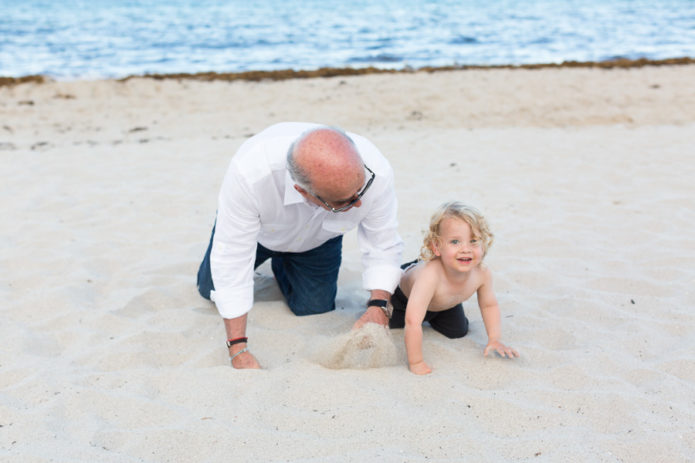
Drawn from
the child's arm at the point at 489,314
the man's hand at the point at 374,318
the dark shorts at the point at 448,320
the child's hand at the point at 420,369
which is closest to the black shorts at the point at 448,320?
the dark shorts at the point at 448,320

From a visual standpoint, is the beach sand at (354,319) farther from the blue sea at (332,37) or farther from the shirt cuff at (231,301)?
the blue sea at (332,37)

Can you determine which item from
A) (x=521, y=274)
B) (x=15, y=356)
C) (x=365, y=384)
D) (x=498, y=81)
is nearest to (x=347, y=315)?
(x=365, y=384)

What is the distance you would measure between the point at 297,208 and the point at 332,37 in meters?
19.1

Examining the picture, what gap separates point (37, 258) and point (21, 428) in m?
1.91

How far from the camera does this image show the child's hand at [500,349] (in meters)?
2.53

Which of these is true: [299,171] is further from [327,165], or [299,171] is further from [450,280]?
[450,280]

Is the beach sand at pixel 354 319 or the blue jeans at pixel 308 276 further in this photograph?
the blue jeans at pixel 308 276


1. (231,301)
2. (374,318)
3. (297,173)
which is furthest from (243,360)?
(297,173)

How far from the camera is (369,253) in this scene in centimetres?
283

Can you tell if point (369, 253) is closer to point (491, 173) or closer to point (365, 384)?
point (365, 384)

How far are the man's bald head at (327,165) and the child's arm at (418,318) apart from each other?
68 centimetres

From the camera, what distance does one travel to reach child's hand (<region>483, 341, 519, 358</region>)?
2525 millimetres

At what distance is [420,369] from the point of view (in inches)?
97.3

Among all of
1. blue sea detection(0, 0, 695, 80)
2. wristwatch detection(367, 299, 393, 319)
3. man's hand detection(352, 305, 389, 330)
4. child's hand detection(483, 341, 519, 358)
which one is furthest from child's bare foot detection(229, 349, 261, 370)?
blue sea detection(0, 0, 695, 80)
